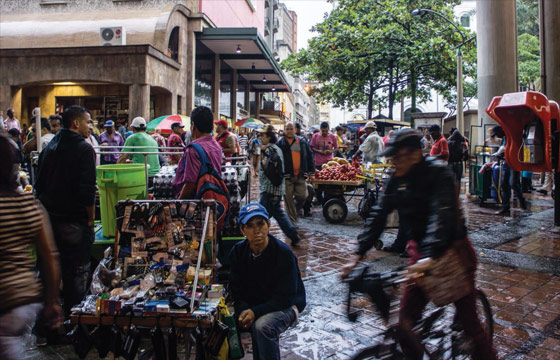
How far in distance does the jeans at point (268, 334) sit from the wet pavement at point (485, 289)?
682 mm

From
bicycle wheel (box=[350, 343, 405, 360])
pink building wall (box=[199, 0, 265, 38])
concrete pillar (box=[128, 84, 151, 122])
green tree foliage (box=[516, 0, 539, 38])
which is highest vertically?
green tree foliage (box=[516, 0, 539, 38])

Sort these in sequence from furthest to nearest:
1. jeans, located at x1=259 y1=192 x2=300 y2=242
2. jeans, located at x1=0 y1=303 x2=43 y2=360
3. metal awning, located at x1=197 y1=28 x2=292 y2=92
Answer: metal awning, located at x1=197 y1=28 x2=292 y2=92 → jeans, located at x1=259 y1=192 x2=300 y2=242 → jeans, located at x1=0 y1=303 x2=43 y2=360

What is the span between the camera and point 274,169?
23.7ft

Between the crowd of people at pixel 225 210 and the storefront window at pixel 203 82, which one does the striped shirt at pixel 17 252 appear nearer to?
the crowd of people at pixel 225 210

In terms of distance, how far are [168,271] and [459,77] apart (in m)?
20.9

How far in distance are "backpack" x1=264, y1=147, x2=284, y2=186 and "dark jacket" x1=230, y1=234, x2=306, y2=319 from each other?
3801mm

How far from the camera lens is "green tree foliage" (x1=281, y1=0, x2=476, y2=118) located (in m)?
27.2

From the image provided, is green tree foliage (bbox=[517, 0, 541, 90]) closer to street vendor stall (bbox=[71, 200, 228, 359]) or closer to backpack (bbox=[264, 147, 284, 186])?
backpack (bbox=[264, 147, 284, 186])

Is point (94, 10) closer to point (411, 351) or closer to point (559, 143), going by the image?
point (559, 143)

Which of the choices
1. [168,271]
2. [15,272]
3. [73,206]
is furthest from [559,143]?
[15,272]

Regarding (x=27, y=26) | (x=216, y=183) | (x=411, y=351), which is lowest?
(x=411, y=351)

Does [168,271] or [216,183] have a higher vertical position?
[216,183]

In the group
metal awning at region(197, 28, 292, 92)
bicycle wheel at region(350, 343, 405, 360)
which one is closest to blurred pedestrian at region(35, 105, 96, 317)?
bicycle wheel at region(350, 343, 405, 360)

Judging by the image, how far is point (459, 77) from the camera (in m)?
21.7
